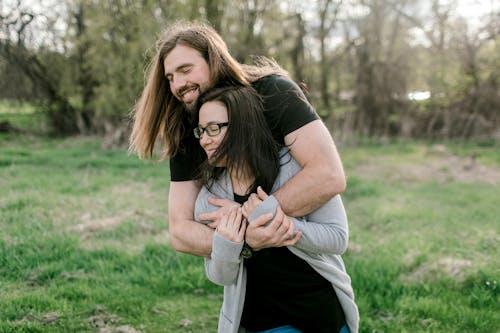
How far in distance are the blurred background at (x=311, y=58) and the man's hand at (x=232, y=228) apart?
12421mm

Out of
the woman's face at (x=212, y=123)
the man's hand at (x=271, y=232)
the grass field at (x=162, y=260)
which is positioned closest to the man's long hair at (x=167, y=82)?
the woman's face at (x=212, y=123)

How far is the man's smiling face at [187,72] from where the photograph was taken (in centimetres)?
233

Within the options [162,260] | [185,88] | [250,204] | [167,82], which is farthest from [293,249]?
[162,260]

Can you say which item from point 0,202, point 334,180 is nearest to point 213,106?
point 334,180

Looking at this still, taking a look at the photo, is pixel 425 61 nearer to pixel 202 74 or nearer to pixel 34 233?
pixel 34 233

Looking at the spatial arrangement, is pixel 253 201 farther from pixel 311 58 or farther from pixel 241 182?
pixel 311 58

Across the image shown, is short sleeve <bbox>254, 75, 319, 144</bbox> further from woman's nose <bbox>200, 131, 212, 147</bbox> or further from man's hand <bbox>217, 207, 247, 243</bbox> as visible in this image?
man's hand <bbox>217, 207, 247, 243</bbox>

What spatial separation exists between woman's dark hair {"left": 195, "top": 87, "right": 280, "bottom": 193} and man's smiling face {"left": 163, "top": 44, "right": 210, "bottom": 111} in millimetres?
173

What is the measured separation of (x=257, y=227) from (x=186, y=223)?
17.9 inches

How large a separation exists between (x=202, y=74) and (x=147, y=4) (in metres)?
12.9

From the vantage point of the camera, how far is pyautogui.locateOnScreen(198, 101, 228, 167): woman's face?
212cm

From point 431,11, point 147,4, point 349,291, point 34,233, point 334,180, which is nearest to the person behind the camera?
point 334,180

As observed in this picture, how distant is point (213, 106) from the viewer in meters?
2.13

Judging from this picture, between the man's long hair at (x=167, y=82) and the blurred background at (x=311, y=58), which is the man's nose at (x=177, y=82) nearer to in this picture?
the man's long hair at (x=167, y=82)
